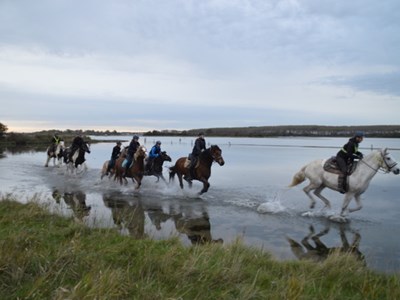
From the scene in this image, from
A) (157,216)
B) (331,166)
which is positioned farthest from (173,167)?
(331,166)

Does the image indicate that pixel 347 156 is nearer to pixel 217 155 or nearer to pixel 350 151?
pixel 350 151

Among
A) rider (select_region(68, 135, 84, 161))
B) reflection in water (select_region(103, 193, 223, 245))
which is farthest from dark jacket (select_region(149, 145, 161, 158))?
rider (select_region(68, 135, 84, 161))

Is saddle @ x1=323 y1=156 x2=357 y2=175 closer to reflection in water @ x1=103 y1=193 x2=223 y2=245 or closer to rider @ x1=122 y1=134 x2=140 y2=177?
reflection in water @ x1=103 y1=193 x2=223 y2=245

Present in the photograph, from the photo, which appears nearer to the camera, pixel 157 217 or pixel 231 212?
pixel 157 217

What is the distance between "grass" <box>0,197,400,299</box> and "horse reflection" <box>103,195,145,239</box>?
1.61m

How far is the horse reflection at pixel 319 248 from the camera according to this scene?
700cm

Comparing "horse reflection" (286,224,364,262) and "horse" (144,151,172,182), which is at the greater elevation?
"horse" (144,151,172,182)

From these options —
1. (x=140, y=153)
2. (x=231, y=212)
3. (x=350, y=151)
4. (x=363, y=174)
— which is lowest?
(x=231, y=212)

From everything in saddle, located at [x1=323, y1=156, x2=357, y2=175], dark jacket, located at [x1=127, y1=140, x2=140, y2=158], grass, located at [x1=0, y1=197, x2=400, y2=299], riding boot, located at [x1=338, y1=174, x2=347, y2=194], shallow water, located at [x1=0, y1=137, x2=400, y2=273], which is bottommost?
shallow water, located at [x1=0, y1=137, x2=400, y2=273]

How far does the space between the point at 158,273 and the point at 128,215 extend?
17.8 feet

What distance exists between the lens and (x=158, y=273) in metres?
4.74

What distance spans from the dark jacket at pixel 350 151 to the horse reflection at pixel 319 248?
8.91ft

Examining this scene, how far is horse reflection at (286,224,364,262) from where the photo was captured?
7000mm

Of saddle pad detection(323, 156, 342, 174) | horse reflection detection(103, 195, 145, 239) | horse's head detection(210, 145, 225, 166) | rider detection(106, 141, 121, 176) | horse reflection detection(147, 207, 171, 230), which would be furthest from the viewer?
rider detection(106, 141, 121, 176)
